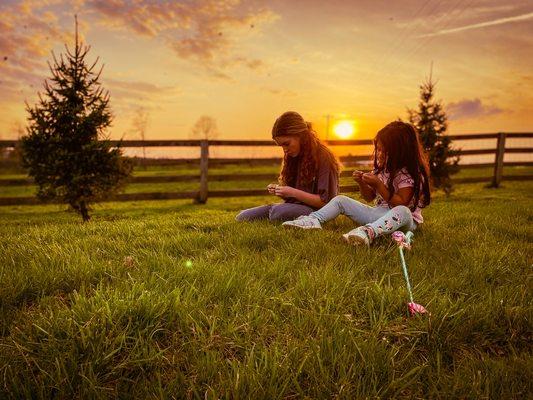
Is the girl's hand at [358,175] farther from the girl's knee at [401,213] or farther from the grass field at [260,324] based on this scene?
the grass field at [260,324]

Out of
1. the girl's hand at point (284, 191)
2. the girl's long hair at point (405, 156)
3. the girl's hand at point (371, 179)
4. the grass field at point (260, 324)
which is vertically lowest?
the grass field at point (260, 324)

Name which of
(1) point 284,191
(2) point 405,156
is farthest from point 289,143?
(2) point 405,156

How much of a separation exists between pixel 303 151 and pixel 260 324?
3108 millimetres

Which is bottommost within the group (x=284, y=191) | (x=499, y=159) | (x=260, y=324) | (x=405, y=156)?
(x=260, y=324)

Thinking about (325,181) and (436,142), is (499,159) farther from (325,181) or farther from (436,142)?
(325,181)

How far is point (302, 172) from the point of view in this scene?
4.67m

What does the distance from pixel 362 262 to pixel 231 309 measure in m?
1.16

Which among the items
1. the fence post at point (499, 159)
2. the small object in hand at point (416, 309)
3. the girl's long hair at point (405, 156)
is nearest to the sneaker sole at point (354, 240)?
the girl's long hair at point (405, 156)

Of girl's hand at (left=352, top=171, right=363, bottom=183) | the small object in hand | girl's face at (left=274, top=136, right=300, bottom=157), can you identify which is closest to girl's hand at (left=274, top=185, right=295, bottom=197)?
girl's face at (left=274, top=136, right=300, bottom=157)

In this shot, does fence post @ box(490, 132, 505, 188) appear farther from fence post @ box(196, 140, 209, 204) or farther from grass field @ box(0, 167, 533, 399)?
grass field @ box(0, 167, 533, 399)

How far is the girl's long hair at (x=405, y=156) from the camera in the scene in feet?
12.1

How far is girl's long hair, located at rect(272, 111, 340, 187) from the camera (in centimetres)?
439

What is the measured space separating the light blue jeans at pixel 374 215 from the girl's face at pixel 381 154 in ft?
1.48

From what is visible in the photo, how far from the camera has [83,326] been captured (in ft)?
5.23
